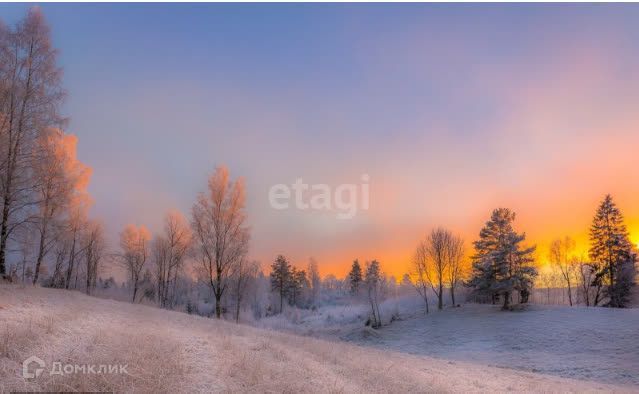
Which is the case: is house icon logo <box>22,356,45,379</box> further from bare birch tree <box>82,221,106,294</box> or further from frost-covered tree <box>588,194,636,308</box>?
frost-covered tree <box>588,194,636,308</box>

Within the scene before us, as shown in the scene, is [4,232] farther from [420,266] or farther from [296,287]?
[296,287]

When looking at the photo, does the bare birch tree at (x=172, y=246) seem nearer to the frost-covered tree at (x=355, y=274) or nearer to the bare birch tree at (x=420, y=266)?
the bare birch tree at (x=420, y=266)

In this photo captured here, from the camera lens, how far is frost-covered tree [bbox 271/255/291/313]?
92.8 m

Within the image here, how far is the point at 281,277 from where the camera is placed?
306ft

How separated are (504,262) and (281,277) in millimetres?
57622

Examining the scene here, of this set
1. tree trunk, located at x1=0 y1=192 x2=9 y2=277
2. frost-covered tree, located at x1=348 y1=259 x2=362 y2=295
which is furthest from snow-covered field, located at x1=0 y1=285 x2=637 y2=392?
frost-covered tree, located at x1=348 y1=259 x2=362 y2=295

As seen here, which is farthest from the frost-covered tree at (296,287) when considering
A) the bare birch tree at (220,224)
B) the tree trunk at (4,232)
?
the tree trunk at (4,232)

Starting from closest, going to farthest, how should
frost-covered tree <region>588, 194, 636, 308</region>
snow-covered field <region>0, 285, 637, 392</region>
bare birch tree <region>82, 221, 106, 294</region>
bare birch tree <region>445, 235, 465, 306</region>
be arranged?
snow-covered field <region>0, 285, 637, 392</region> → bare birch tree <region>82, 221, 106, 294</region> → frost-covered tree <region>588, 194, 636, 308</region> → bare birch tree <region>445, 235, 465, 306</region>

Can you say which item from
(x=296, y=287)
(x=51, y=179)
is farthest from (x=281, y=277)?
(x=51, y=179)

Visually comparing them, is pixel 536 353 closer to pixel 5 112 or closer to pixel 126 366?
pixel 126 366

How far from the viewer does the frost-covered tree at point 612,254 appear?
46.7 metres

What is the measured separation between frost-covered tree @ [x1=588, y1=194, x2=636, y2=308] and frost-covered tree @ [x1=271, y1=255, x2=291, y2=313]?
216ft

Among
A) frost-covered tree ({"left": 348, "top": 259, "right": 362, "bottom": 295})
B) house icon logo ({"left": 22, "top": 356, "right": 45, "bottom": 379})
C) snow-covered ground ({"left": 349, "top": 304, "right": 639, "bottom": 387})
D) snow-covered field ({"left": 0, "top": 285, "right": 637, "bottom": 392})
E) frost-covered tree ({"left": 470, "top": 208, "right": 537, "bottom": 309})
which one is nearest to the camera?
house icon logo ({"left": 22, "top": 356, "right": 45, "bottom": 379})

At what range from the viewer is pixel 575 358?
2945 cm
